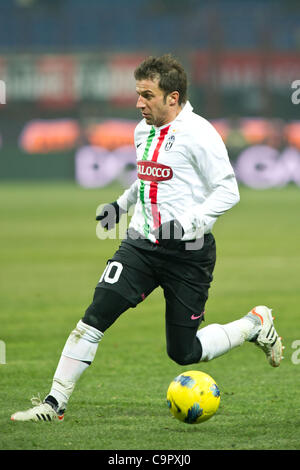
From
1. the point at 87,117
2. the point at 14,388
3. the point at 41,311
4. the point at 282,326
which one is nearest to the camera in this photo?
the point at 14,388

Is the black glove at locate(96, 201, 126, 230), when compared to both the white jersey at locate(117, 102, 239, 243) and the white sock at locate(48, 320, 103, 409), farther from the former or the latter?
the white sock at locate(48, 320, 103, 409)

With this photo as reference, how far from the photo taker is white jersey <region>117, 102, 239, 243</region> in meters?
5.77

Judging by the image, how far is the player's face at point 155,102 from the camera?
19.4 ft

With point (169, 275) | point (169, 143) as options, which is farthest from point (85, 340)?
point (169, 143)

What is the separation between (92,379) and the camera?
7344mm

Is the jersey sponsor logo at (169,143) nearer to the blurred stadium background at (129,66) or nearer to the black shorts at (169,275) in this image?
the black shorts at (169,275)

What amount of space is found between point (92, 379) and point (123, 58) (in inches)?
1696

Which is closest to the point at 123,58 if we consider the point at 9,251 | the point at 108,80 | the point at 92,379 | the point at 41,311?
the point at 108,80

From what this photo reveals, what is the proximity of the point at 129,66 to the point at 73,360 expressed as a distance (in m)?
44.5

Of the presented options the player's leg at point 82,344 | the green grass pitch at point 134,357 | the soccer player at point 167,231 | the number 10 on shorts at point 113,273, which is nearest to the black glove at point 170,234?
the soccer player at point 167,231

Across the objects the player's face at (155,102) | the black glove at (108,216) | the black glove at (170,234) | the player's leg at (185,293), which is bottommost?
the player's leg at (185,293)

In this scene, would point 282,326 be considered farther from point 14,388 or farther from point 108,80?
point 108,80

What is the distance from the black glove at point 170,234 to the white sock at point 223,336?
0.73 m

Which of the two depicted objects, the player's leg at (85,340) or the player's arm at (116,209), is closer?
the player's leg at (85,340)
